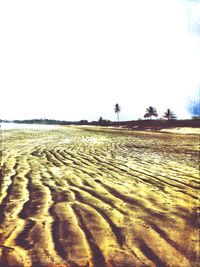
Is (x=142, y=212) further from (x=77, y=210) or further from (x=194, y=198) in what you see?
(x=194, y=198)

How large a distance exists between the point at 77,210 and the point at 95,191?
112 cm

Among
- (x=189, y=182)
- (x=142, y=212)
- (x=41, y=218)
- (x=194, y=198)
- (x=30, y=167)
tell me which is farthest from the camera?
(x=30, y=167)

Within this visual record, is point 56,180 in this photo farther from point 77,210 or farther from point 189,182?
point 189,182

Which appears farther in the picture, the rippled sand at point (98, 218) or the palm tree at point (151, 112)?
the palm tree at point (151, 112)

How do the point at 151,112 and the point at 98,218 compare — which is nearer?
the point at 98,218

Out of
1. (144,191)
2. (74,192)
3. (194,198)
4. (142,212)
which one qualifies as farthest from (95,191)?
(194,198)

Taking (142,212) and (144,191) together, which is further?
(144,191)

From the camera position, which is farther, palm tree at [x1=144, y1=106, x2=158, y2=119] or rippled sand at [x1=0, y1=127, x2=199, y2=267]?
palm tree at [x1=144, y1=106, x2=158, y2=119]

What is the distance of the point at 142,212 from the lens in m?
4.02

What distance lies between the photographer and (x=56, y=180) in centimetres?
605

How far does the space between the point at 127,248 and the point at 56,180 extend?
3.37 m

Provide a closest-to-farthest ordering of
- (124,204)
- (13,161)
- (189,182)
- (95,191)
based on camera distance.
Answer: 1. (124,204)
2. (95,191)
3. (189,182)
4. (13,161)

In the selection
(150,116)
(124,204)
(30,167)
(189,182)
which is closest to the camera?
(124,204)

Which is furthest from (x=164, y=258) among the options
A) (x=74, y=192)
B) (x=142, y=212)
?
(x=74, y=192)
